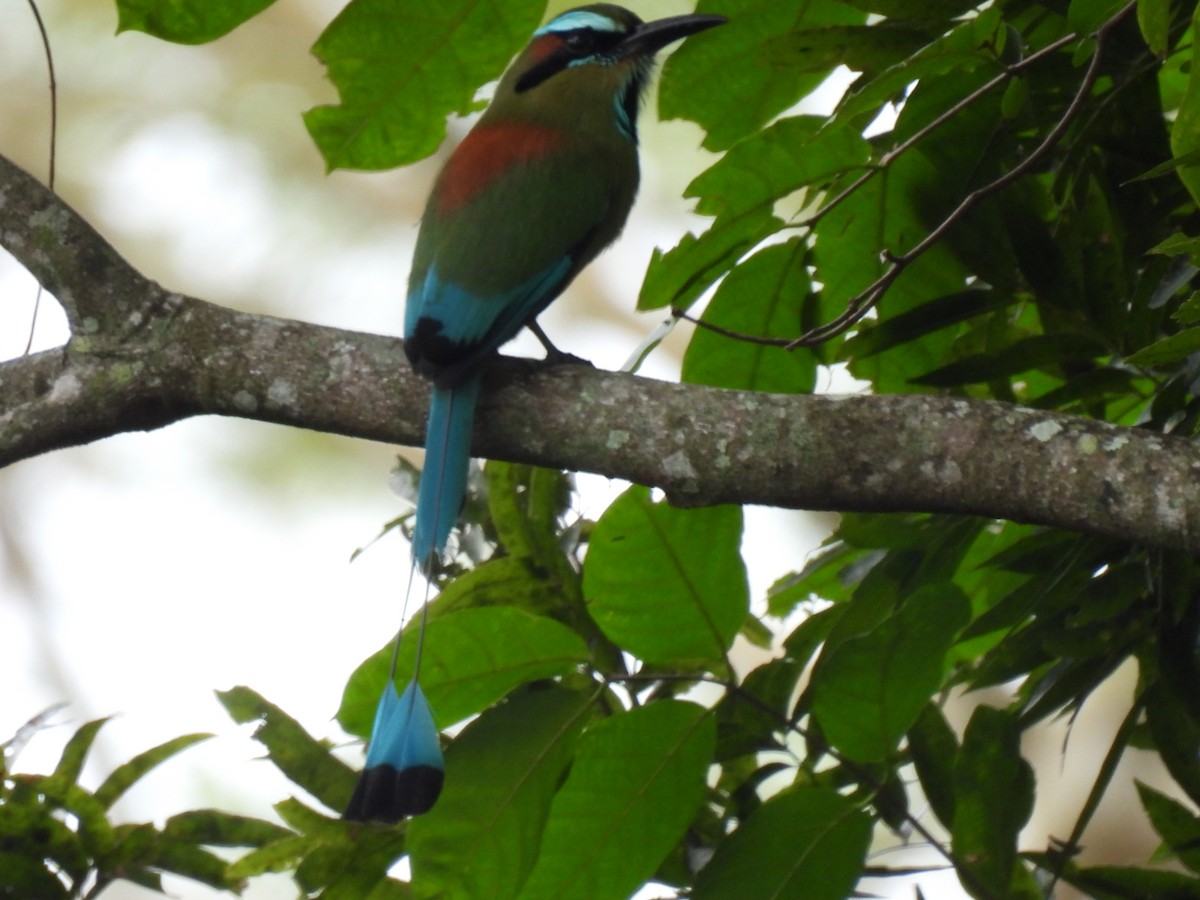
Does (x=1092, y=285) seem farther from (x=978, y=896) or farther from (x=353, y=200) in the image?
(x=353, y=200)

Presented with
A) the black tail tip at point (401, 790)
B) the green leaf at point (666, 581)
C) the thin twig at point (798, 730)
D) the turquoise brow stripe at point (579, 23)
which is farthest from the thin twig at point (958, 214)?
the turquoise brow stripe at point (579, 23)

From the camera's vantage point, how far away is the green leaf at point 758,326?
5.84ft

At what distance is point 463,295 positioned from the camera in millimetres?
2062

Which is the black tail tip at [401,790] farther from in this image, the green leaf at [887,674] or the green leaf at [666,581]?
the green leaf at [887,674]

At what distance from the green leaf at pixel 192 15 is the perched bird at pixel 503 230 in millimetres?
455

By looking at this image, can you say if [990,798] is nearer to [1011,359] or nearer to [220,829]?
[1011,359]

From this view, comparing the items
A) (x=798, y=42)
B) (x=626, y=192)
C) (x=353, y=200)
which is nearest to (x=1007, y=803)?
(x=798, y=42)

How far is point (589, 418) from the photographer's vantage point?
→ 161cm

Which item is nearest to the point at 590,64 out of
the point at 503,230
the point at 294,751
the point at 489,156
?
the point at 489,156

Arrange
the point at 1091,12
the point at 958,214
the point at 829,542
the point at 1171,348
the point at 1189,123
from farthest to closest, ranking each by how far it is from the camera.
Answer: the point at 829,542 → the point at 958,214 → the point at 1091,12 → the point at 1171,348 → the point at 1189,123

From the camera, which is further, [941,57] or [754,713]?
[754,713]

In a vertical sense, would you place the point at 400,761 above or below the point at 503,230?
below

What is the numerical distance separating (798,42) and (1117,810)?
195 inches

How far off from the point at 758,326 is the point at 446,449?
0.44 m
